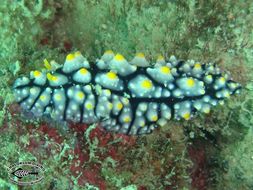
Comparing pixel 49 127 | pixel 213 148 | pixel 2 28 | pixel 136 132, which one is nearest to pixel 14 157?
pixel 49 127

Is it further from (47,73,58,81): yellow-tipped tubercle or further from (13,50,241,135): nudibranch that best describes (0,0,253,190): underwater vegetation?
(13,50,241,135): nudibranch

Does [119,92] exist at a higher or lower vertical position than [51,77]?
lower

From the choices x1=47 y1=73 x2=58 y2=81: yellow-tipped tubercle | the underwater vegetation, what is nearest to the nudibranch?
x1=47 y1=73 x2=58 y2=81: yellow-tipped tubercle

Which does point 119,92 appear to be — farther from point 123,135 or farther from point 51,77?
point 51,77

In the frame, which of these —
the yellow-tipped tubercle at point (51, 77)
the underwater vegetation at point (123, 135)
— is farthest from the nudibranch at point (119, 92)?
the underwater vegetation at point (123, 135)

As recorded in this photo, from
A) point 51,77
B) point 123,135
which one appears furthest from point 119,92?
point 51,77

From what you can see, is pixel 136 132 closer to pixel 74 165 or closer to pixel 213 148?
pixel 74 165

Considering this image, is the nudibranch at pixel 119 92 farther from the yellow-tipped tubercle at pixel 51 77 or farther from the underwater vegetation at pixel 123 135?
the underwater vegetation at pixel 123 135
